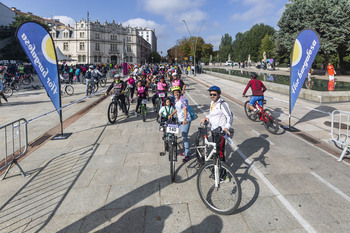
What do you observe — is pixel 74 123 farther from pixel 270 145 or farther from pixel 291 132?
pixel 291 132

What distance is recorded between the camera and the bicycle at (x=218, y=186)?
11.1 ft

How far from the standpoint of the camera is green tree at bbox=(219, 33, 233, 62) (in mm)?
110812

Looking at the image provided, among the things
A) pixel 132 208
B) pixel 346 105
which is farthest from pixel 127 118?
pixel 346 105

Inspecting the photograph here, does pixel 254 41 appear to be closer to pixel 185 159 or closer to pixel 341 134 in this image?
pixel 341 134

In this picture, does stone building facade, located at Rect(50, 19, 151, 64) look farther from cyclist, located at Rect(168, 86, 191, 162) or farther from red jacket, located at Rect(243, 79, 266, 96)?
cyclist, located at Rect(168, 86, 191, 162)

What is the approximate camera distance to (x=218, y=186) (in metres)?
3.64

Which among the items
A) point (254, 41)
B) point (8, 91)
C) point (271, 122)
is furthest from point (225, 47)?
point (271, 122)

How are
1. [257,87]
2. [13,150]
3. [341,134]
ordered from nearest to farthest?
[13,150] → [341,134] → [257,87]

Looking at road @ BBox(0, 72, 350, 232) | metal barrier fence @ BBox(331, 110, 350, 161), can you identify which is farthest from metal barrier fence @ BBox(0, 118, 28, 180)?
metal barrier fence @ BBox(331, 110, 350, 161)

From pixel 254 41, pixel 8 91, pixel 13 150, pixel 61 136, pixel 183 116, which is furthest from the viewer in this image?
pixel 254 41

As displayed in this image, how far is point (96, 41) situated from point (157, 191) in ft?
333

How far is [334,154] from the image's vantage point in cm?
582

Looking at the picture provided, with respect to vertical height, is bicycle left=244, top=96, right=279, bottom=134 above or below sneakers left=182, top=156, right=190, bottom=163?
above

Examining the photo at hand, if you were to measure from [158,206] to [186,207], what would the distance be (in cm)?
45
